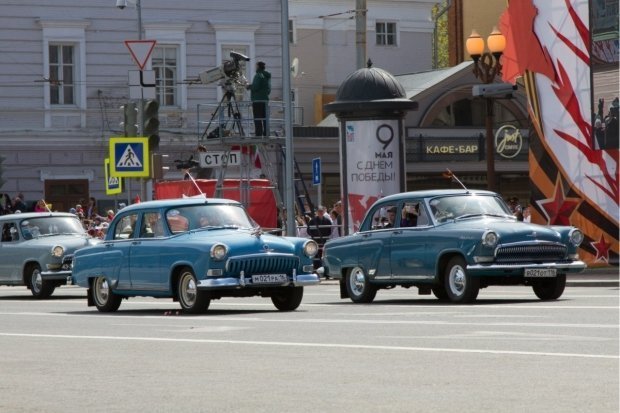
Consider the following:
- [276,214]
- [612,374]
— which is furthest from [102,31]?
[612,374]

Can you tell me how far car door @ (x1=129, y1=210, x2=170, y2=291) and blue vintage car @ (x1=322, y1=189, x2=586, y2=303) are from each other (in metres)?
3.34

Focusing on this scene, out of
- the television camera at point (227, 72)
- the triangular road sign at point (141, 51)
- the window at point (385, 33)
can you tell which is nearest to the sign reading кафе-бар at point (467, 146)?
the window at point (385, 33)

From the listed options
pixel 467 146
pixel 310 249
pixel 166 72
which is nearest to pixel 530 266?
pixel 310 249

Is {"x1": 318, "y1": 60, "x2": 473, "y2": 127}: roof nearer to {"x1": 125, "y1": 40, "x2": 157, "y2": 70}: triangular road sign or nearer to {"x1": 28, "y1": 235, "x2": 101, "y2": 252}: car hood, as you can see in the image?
{"x1": 125, "y1": 40, "x2": 157, "y2": 70}: triangular road sign

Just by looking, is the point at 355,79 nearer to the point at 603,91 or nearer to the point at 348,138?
the point at 348,138

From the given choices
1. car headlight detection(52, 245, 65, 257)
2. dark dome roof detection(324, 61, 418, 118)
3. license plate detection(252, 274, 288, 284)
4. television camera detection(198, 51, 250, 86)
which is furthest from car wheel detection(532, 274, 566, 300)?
television camera detection(198, 51, 250, 86)

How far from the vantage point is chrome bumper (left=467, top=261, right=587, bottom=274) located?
2281cm

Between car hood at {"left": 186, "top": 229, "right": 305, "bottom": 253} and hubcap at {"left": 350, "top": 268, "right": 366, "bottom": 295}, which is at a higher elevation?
car hood at {"left": 186, "top": 229, "right": 305, "bottom": 253}

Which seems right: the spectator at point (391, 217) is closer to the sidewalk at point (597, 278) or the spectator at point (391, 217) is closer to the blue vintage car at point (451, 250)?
the blue vintage car at point (451, 250)

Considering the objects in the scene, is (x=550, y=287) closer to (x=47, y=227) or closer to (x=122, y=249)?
(x=122, y=249)

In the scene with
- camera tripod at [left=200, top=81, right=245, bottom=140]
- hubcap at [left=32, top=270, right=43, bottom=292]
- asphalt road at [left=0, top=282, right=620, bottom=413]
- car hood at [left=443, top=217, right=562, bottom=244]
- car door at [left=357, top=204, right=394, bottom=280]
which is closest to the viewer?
asphalt road at [left=0, top=282, right=620, bottom=413]

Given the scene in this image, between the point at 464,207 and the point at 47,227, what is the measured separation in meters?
11.1

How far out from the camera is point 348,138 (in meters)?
35.8

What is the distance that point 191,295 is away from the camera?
73.9ft
